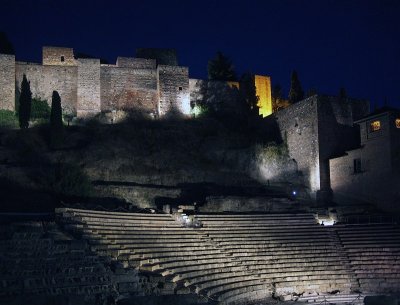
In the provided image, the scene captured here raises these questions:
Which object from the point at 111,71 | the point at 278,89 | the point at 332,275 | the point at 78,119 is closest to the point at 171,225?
the point at 332,275

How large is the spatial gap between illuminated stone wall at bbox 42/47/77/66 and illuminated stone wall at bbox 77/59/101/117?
1.10 meters

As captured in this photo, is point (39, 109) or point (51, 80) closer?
point (39, 109)

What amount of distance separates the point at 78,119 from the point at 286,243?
80.7 ft

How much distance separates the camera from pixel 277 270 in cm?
2130

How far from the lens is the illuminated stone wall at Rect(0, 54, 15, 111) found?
41.2 m

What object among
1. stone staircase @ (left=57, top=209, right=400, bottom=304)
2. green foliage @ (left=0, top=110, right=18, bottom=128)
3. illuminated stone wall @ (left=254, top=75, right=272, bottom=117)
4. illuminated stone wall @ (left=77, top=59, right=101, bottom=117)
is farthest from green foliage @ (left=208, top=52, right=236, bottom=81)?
stone staircase @ (left=57, top=209, right=400, bottom=304)

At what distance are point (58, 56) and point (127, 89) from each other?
6.70 metres

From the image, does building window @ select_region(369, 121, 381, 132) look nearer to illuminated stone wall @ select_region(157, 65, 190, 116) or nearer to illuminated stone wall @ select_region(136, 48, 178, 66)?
illuminated stone wall @ select_region(157, 65, 190, 116)

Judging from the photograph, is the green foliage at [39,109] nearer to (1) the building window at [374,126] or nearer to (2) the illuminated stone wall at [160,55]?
(2) the illuminated stone wall at [160,55]

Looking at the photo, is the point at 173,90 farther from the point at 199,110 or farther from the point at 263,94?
the point at 263,94

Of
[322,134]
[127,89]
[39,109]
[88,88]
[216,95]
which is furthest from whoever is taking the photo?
[216,95]

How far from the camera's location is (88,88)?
43.8 meters

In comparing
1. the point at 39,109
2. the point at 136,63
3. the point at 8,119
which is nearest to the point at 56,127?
the point at 8,119

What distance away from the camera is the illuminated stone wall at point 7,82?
41.2 metres
